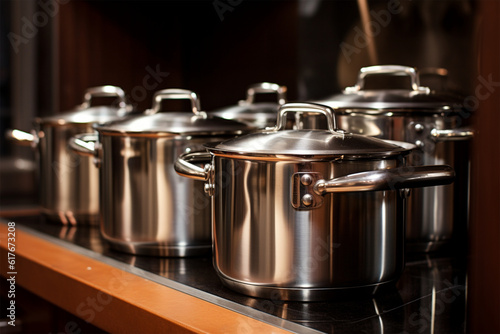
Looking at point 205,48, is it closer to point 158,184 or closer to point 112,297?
point 158,184

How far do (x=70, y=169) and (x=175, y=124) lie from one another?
425 mm

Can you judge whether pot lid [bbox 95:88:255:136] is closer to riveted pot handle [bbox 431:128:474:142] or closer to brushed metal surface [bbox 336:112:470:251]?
brushed metal surface [bbox 336:112:470:251]

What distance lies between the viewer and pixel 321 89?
1.67 meters

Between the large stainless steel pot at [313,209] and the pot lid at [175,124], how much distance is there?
0.22m

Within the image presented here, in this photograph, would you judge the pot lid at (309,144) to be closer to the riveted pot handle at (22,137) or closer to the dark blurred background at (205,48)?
the dark blurred background at (205,48)

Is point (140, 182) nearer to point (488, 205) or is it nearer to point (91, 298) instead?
point (91, 298)

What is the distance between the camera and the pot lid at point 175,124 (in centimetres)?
111

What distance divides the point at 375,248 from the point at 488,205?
0.92ft

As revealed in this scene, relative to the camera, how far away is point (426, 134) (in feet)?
3.47

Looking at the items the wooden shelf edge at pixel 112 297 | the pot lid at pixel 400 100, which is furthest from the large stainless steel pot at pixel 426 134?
the wooden shelf edge at pixel 112 297

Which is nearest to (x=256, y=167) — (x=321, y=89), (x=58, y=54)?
(x=321, y=89)

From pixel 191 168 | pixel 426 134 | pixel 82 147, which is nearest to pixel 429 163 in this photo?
pixel 426 134

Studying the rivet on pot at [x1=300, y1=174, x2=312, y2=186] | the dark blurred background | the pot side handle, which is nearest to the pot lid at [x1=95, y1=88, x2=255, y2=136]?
the pot side handle

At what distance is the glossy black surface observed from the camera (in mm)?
787
